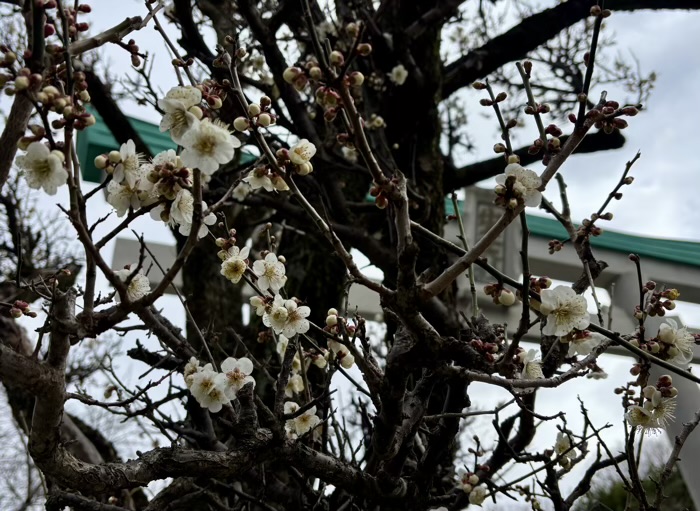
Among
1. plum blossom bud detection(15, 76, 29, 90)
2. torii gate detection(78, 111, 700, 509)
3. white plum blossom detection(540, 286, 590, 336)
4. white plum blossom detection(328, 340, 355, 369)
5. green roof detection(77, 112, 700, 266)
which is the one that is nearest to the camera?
plum blossom bud detection(15, 76, 29, 90)

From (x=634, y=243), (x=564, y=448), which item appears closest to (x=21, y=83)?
(x=564, y=448)

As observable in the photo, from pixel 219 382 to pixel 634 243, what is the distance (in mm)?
4338

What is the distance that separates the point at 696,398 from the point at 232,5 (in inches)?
151

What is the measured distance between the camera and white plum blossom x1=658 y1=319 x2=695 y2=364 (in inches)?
69.1

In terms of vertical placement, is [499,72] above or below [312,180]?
above

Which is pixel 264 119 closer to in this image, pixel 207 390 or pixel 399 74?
pixel 207 390

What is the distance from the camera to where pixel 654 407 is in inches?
77.8

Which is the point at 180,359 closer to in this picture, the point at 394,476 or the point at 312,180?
the point at 394,476

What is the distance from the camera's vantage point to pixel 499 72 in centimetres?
549

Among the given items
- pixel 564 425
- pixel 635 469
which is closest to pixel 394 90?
pixel 564 425

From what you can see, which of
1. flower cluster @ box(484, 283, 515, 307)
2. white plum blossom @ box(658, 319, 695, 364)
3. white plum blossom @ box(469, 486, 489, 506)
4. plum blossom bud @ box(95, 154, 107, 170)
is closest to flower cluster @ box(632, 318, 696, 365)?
white plum blossom @ box(658, 319, 695, 364)

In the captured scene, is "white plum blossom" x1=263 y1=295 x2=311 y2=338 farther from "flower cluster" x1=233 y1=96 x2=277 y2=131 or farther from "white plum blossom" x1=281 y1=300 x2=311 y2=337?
"flower cluster" x1=233 y1=96 x2=277 y2=131

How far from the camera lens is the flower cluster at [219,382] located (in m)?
1.83

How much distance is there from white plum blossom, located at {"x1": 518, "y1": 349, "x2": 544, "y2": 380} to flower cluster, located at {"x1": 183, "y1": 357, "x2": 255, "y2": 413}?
761 mm
